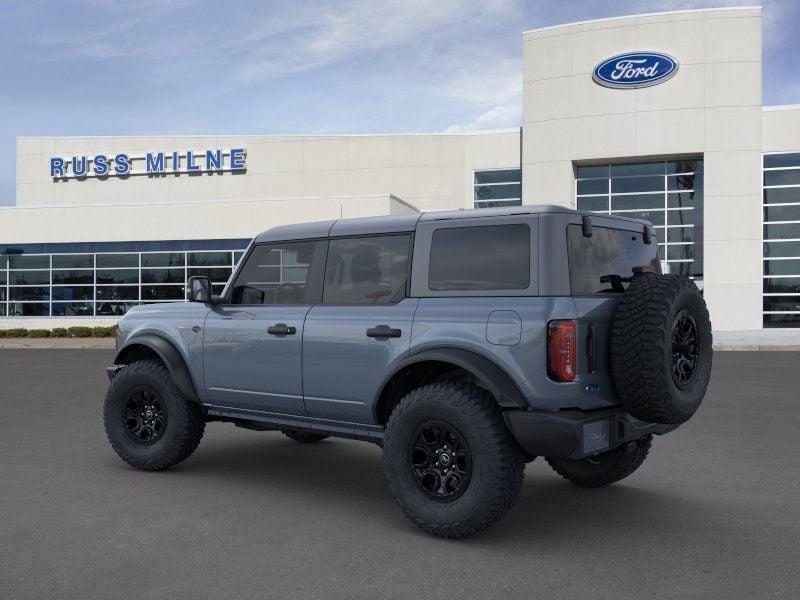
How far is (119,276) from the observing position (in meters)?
34.7

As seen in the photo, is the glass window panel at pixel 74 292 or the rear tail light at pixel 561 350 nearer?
the rear tail light at pixel 561 350

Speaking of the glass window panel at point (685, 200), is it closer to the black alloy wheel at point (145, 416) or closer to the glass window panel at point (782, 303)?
the glass window panel at point (782, 303)

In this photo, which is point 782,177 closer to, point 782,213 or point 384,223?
point 782,213

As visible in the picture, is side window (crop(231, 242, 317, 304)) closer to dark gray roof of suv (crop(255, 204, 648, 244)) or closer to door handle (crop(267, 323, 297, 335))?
dark gray roof of suv (crop(255, 204, 648, 244))

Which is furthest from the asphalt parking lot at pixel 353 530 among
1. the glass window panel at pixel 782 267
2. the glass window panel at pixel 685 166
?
the glass window panel at pixel 685 166

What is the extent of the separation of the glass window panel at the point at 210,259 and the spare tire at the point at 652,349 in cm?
2962

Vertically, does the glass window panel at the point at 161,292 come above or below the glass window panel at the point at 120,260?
below

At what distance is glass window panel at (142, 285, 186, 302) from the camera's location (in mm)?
34375

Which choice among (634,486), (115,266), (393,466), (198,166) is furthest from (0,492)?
(198,166)

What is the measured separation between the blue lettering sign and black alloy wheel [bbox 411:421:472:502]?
134 feet

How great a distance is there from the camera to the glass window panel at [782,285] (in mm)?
31312

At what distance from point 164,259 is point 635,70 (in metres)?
21.2

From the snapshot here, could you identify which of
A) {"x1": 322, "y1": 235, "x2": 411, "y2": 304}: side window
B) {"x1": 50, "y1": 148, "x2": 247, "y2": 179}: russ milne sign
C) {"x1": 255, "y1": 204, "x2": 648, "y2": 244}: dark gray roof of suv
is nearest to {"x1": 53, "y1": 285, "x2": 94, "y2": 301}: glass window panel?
{"x1": 50, "y1": 148, "x2": 247, "y2": 179}: russ milne sign

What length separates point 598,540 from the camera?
191 inches
